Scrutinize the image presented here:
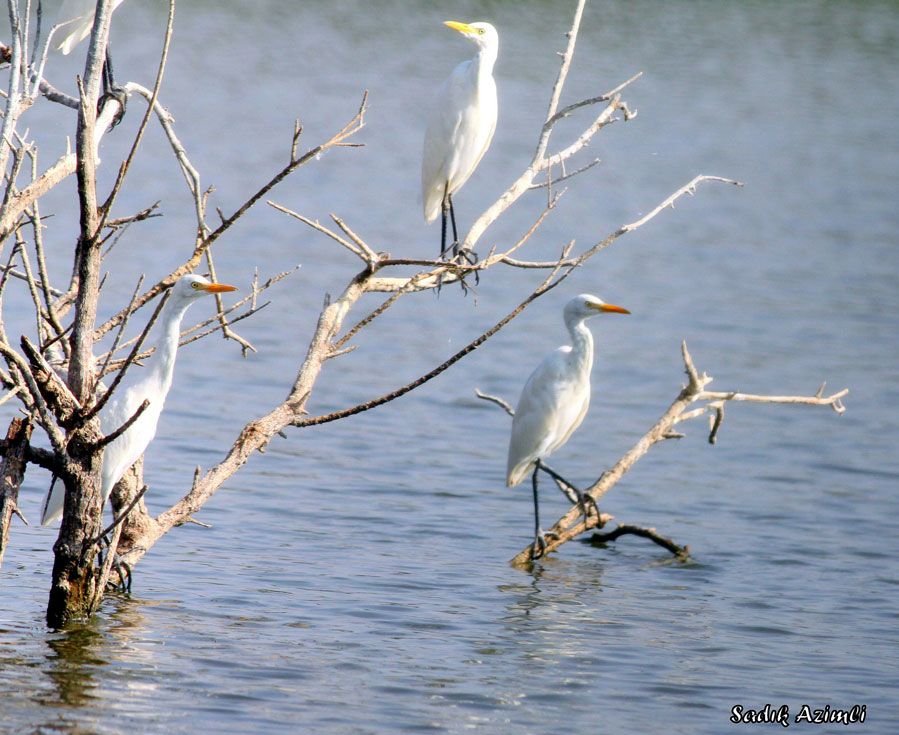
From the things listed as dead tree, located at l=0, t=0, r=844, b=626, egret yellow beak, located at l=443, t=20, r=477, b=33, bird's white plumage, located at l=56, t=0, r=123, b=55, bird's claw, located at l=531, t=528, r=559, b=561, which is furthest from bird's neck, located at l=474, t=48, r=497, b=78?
bird's claw, located at l=531, t=528, r=559, b=561

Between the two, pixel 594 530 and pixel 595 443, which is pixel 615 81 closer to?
pixel 595 443

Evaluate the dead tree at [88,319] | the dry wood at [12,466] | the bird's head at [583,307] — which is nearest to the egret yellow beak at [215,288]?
the dead tree at [88,319]

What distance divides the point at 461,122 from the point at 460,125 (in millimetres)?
15

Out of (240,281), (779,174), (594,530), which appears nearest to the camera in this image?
(594,530)

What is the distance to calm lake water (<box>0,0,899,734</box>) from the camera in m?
5.16

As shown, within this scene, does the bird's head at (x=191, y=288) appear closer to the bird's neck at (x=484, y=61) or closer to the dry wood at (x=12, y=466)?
the dry wood at (x=12, y=466)

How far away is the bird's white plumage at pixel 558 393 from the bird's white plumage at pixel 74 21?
101 inches

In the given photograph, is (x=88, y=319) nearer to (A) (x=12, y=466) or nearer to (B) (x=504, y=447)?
(A) (x=12, y=466)

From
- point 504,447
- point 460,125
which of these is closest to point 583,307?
point 460,125

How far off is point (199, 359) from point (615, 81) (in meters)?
12.0

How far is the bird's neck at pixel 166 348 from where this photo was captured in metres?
5.03

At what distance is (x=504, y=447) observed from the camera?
374 inches

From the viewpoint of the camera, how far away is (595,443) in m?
9.55

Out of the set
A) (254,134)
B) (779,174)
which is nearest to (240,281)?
(254,134)
